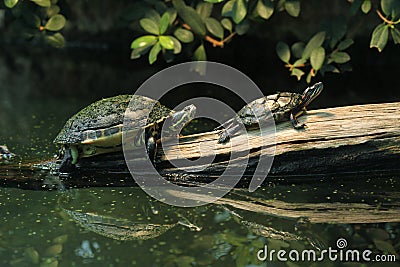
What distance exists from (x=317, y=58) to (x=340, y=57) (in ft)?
0.41

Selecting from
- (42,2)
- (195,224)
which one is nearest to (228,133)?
(195,224)

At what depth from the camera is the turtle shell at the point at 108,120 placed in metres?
2.08

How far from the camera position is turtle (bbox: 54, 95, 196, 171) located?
6.85 ft

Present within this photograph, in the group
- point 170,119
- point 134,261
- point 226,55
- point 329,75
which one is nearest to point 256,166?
point 170,119

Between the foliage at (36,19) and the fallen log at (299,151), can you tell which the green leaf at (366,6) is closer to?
the fallen log at (299,151)

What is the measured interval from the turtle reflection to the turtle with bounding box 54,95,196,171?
0.15 meters

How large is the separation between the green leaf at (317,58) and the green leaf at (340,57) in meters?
0.09

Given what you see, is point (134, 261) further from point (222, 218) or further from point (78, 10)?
point (78, 10)

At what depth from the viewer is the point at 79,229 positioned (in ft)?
5.76

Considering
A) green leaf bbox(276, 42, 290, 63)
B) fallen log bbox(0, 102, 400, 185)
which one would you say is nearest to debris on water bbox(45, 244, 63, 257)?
fallen log bbox(0, 102, 400, 185)

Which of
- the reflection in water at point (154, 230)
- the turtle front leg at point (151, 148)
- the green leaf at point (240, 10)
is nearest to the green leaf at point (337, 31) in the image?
the green leaf at point (240, 10)

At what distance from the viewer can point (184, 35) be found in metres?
3.12

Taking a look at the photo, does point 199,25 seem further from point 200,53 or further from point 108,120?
point 108,120

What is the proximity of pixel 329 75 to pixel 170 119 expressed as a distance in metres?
1.79
